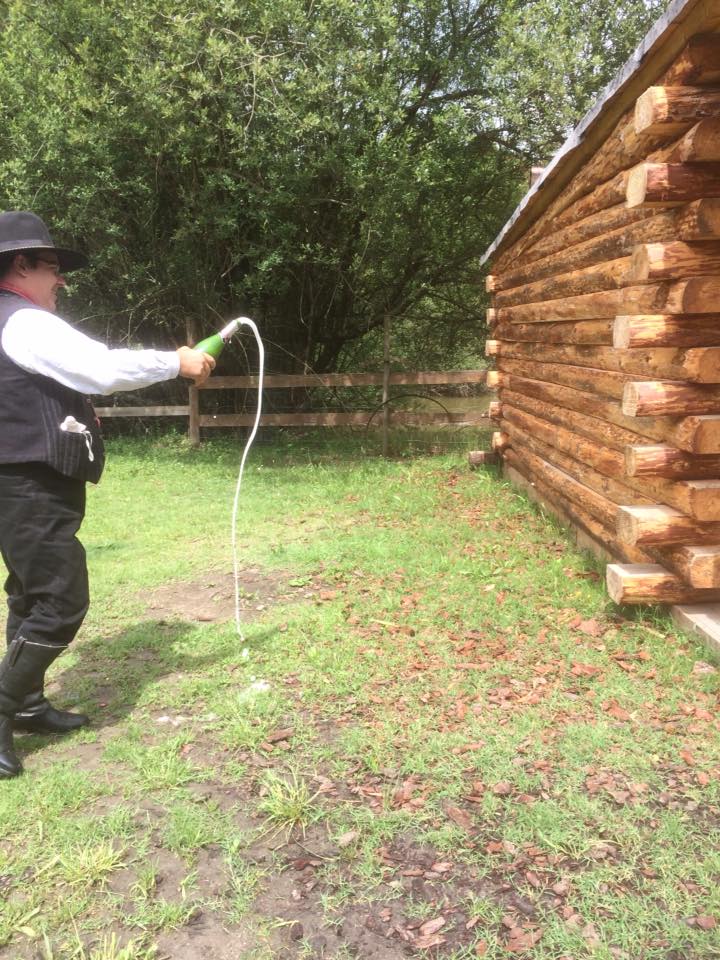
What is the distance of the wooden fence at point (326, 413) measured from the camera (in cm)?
1112

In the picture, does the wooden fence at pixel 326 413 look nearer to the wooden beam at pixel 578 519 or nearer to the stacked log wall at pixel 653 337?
the wooden beam at pixel 578 519

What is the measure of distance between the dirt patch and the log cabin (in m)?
2.30

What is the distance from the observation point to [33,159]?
979cm

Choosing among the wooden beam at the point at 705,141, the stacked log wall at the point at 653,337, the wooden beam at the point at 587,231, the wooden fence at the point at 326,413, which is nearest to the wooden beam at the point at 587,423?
the stacked log wall at the point at 653,337

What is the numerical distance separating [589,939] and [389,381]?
9413 millimetres

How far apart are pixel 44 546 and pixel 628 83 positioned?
4071 mm

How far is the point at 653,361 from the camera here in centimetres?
418

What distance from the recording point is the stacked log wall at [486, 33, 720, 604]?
373 centimetres

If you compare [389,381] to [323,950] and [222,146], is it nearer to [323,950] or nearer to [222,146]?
[222,146]

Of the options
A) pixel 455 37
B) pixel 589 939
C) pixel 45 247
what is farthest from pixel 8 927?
pixel 455 37

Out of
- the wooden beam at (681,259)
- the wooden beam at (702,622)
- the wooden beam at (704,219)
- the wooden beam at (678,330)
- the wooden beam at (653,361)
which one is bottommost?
the wooden beam at (702,622)

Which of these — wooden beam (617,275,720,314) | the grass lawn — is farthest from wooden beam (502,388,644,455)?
the grass lawn

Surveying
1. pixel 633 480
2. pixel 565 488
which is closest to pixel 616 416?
pixel 633 480

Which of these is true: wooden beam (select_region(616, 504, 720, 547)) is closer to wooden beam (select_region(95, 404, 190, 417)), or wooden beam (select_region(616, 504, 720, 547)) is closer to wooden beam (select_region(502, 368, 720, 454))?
wooden beam (select_region(502, 368, 720, 454))
